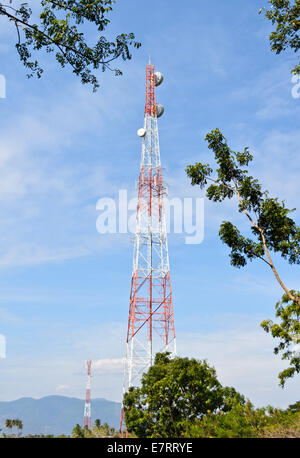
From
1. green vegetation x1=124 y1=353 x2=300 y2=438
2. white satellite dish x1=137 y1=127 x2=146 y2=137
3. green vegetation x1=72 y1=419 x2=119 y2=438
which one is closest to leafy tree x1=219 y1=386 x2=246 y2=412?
green vegetation x1=124 y1=353 x2=300 y2=438

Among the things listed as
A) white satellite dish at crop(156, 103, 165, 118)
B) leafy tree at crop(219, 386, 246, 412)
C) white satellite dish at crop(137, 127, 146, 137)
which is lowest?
leafy tree at crop(219, 386, 246, 412)

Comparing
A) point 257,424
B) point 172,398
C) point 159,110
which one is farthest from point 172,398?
point 159,110

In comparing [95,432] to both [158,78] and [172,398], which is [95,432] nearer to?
[172,398]

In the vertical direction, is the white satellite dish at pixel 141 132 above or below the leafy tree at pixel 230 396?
above

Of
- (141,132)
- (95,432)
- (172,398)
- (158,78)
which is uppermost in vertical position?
(158,78)

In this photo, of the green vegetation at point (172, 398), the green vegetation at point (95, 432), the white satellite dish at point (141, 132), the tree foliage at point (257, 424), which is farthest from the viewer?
the green vegetation at point (95, 432)

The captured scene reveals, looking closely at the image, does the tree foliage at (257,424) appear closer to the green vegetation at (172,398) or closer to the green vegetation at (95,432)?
the green vegetation at (172,398)

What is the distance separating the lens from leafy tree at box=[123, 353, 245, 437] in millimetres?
25797

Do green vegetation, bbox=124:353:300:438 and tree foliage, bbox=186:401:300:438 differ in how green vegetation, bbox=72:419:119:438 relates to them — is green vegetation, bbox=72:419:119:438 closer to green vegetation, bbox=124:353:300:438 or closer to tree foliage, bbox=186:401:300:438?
green vegetation, bbox=124:353:300:438

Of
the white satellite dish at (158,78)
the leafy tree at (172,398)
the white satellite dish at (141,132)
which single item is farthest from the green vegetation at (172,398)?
the white satellite dish at (158,78)

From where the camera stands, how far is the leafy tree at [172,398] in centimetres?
2580

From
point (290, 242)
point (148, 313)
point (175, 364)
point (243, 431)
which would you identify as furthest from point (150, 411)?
point (290, 242)

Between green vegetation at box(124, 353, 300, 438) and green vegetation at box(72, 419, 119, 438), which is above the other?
green vegetation at box(124, 353, 300, 438)

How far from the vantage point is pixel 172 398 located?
86.4 feet
